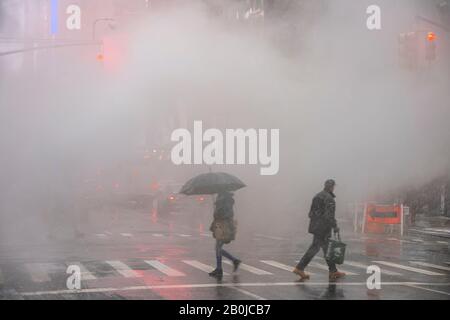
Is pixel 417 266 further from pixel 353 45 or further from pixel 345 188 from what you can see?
pixel 345 188

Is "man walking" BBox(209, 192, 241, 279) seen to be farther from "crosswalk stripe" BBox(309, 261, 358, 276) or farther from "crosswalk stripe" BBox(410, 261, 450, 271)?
"crosswalk stripe" BBox(410, 261, 450, 271)

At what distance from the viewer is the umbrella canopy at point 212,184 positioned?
962 cm

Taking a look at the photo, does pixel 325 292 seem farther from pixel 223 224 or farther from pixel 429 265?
pixel 429 265

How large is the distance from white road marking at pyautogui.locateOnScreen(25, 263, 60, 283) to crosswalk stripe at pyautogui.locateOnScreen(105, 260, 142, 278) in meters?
0.69

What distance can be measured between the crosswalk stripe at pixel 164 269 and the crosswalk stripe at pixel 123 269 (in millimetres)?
335

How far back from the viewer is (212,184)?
967 cm

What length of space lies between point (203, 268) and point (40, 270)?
6.11 ft

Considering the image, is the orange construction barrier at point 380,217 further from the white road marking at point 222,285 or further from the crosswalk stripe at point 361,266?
the white road marking at point 222,285

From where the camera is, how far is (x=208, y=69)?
16250 millimetres

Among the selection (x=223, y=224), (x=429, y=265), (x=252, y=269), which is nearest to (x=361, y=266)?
(x=429, y=265)

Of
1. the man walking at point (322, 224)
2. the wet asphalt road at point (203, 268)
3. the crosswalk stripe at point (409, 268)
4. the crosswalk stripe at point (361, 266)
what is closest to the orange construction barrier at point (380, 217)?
the wet asphalt road at point (203, 268)

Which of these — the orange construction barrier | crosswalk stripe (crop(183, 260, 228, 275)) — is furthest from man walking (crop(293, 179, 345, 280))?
the orange construction barrier
